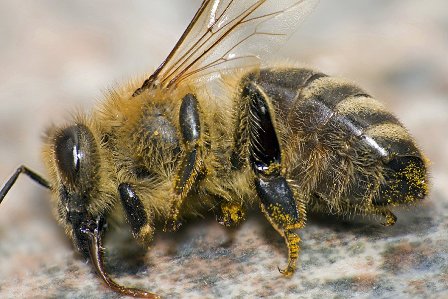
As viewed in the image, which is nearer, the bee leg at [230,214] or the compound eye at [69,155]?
the compound eye at [69,155]

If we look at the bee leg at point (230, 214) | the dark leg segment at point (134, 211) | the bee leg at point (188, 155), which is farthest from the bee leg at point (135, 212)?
the bee leg at point (230, 214)

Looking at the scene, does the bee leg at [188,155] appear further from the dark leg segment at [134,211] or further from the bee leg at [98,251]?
the bee leg at [98,251]

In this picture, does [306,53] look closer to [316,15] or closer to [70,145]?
[316,15]

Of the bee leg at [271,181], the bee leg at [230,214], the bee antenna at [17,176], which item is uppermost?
the bee antenna at [17,176]

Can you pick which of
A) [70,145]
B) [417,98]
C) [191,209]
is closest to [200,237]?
[191,209]

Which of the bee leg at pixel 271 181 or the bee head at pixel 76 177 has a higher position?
the bee head at pixel 76 177

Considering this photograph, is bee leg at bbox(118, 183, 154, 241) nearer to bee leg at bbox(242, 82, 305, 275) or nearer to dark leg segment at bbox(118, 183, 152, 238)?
dark leg segment at bbox(118, 183, 152, 238)

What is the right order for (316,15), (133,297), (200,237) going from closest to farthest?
1. (133,297)
2. (200,237)
3. (316,15)

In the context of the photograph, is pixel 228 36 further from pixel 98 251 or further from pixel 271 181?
pixel 98 251
